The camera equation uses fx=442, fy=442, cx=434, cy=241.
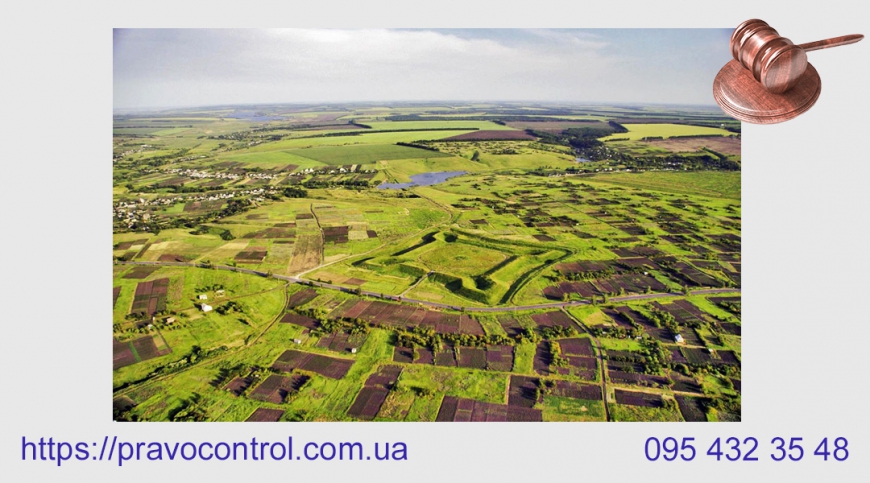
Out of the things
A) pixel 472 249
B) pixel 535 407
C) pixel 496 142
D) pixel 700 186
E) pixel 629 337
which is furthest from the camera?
pixel 496 142

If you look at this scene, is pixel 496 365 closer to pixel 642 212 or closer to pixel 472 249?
pixel 472 249

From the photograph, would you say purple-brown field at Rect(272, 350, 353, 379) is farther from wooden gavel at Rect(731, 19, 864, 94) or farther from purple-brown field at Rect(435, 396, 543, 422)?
wooden gavel at Rect(731, 19, 864, 94)

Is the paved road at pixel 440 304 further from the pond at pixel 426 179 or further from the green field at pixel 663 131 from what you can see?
the green field at pixel 663 131

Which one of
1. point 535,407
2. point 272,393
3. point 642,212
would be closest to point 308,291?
point 272,393

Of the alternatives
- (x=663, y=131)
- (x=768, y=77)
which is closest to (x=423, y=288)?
(x=768, y=77)

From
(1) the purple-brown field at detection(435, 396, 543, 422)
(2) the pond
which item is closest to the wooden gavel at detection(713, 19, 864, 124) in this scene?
(1) the purple-brown field at detection(435, 396, 543, 422)

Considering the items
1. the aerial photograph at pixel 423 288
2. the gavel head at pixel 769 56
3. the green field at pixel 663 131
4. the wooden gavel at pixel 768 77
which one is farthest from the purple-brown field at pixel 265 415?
the green field at pixel 663 131
